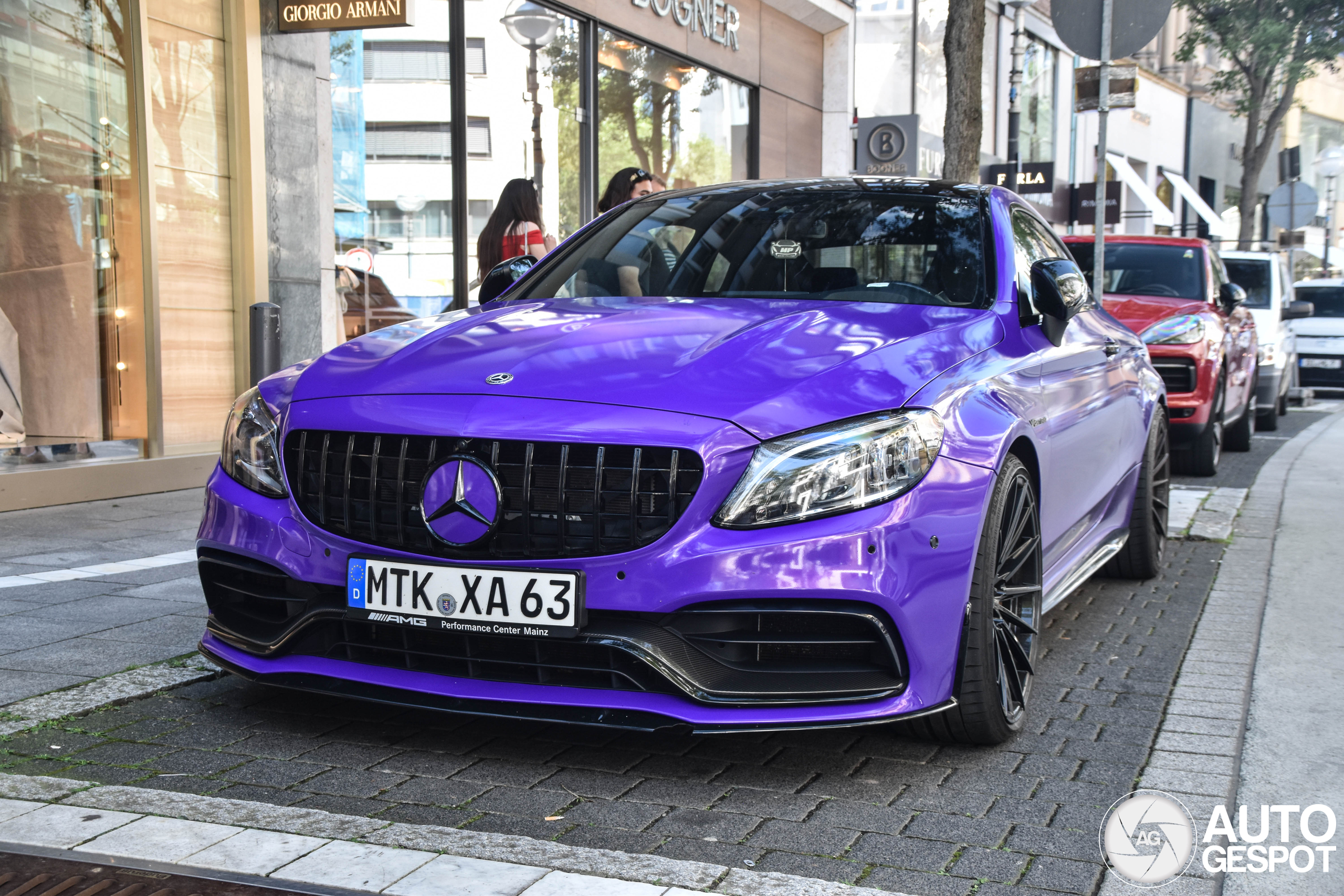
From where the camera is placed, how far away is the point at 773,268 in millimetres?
4332

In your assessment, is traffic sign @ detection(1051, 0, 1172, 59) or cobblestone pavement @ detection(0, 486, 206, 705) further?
traffic sign @ detection(1051, 0, 1172, 59)

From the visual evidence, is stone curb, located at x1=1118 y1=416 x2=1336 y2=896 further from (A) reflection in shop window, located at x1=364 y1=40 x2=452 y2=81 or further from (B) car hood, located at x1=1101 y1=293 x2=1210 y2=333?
(A) reflection in shop window, located at x1=364 y1=40 x2=452 y2=81

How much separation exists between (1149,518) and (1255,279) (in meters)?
10.1

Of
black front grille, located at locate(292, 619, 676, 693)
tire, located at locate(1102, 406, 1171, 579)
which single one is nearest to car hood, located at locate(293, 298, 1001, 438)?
black front grille, located at locate(292, 619, 676, 693)

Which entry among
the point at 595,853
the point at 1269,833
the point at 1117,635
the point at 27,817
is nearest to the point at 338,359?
the point at 27,817

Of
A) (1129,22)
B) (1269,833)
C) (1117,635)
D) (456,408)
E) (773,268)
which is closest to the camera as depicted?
(1269,833)

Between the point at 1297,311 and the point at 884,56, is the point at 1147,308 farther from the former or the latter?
the point at 884,56

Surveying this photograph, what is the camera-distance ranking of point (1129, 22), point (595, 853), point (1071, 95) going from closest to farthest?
point (595, 853) → point (1129, 22) → point (1071, 95)

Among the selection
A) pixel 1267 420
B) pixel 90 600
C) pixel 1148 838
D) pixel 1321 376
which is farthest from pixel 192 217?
pixel 1321 376

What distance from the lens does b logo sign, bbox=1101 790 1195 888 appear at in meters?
2.72

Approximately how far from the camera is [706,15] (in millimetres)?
16297

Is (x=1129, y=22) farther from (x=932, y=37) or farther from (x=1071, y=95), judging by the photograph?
(x=1071, y=95)

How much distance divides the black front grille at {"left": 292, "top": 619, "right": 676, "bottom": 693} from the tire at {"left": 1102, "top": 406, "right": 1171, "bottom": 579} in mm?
3341

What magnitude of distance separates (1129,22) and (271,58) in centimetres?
541
